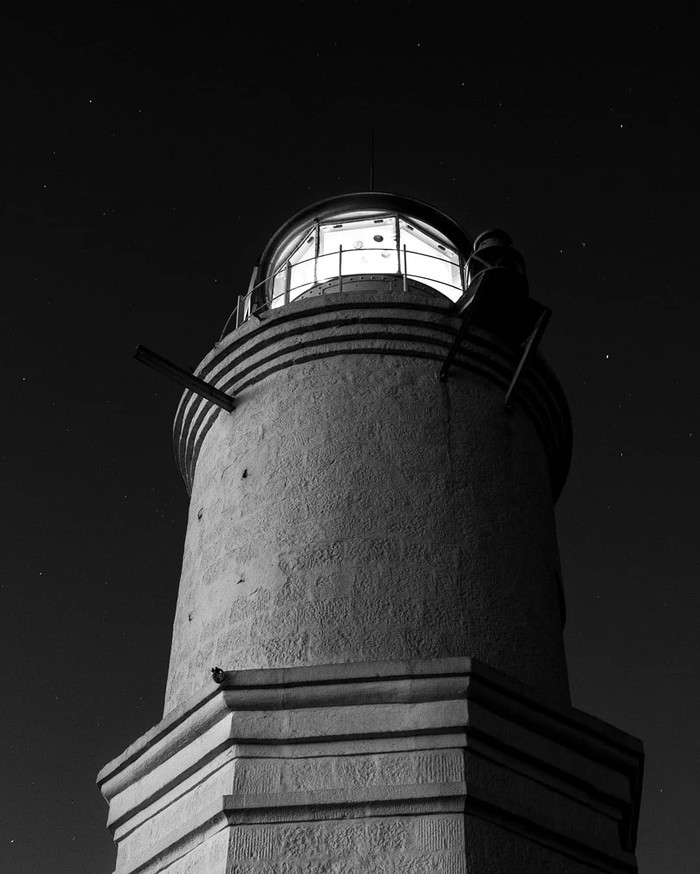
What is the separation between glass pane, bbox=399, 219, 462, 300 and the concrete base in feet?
17.8

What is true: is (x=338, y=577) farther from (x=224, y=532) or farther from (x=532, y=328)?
(x=532, y=328)

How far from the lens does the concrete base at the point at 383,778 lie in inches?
240

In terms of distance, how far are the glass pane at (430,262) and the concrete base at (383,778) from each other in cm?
542

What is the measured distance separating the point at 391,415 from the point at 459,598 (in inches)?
63.7

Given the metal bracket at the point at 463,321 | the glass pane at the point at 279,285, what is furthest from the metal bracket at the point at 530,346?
the glass pane at the point at 279,285

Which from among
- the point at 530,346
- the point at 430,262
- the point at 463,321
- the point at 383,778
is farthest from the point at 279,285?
the point at 383,778

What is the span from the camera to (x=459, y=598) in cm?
730

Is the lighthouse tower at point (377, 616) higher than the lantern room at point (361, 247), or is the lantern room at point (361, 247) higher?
the lantern room at point (361, 247)

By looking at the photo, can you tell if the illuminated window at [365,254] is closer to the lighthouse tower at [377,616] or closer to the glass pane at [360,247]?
the glass pane at [360,247]

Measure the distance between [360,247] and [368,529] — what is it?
15.2 ft

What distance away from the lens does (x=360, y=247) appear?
11.4 m

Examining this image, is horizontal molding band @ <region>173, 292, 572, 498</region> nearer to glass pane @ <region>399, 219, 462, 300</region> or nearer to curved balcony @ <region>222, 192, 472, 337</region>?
curved balcony @ <region>222, 192, 472, 337</region>

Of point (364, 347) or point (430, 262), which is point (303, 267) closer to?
point (430, 262)

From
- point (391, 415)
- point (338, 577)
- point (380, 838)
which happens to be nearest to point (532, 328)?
point (391, 415)
